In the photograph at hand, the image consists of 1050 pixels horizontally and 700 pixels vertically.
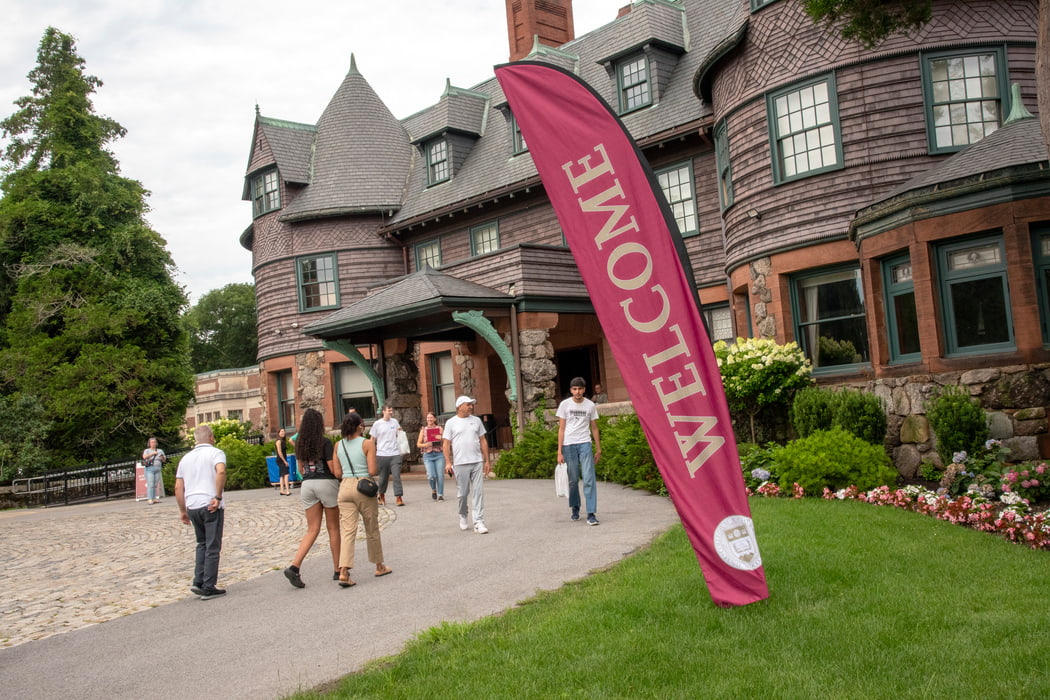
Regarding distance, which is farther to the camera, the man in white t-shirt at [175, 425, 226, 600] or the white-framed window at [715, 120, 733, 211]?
the white-framed window at [715, 120, 733, 211]

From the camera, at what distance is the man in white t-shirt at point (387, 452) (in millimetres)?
15391

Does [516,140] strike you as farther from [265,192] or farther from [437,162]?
[265,192]

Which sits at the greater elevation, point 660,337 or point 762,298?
point 762,298

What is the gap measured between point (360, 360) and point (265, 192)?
9.45m

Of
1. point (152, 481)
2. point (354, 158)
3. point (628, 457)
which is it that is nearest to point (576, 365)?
point (628, 457)

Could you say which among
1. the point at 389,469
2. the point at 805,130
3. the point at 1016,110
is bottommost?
the point at 389,469

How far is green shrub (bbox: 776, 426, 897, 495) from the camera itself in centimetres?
1127

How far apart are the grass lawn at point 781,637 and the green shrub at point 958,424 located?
3.36m

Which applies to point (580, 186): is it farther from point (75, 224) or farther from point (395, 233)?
point (75, 224)

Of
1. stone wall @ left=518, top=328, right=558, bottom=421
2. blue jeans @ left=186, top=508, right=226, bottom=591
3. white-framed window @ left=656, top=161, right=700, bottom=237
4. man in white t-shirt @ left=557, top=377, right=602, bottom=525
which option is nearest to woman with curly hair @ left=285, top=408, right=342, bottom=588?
blue jeans @ left=186, top=508, right=226, bottom=591

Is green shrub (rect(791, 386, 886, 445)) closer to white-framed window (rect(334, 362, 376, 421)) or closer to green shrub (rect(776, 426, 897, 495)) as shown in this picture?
green shrub (rect(776, 426, 897, 495))

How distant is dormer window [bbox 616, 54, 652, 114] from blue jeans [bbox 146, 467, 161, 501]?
15.1 meters

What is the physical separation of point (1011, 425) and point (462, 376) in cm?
1628

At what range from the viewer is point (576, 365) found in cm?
2519
